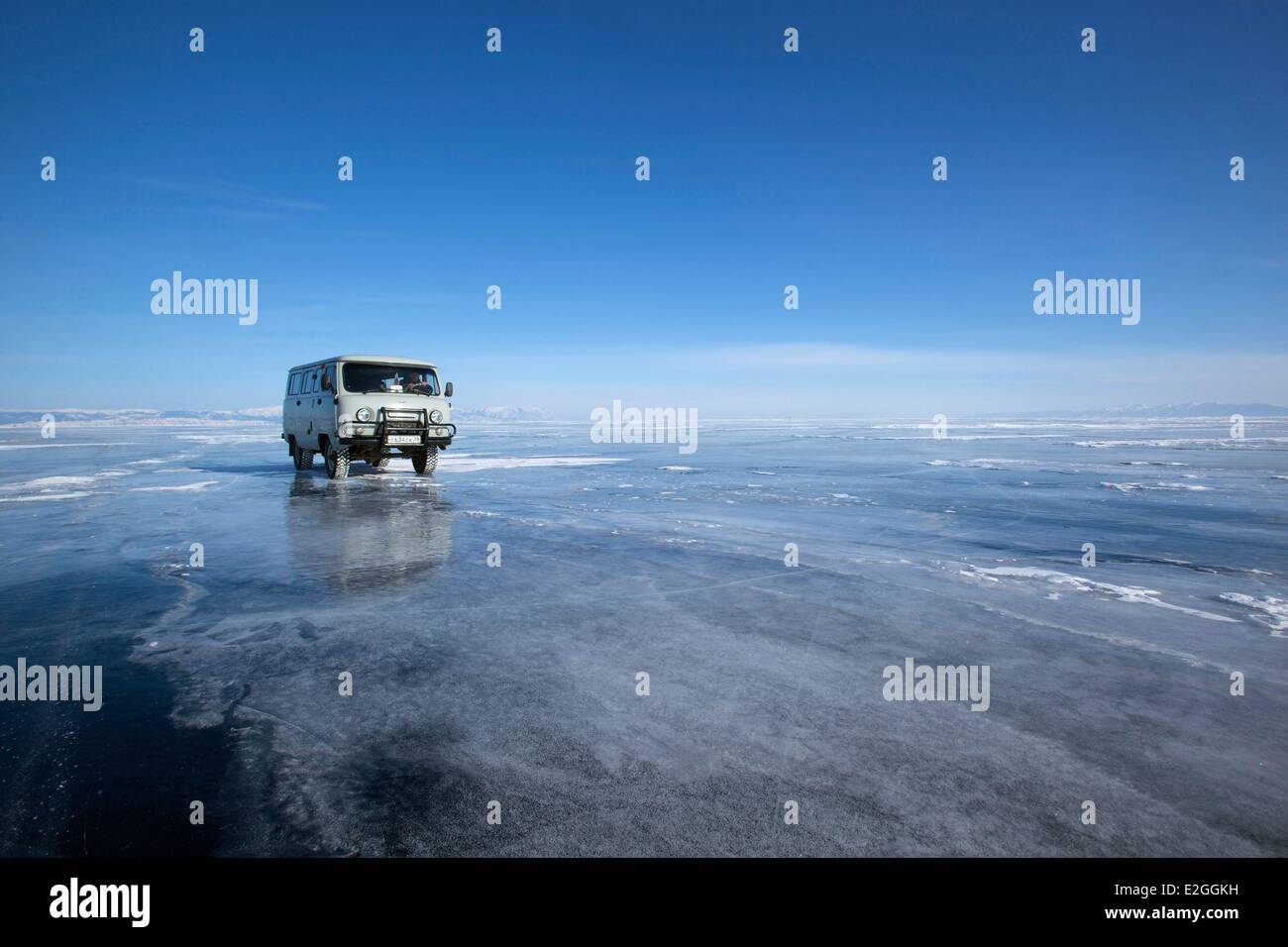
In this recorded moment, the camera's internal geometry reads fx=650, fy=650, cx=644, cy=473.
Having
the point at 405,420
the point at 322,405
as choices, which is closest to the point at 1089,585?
the point at 405,420

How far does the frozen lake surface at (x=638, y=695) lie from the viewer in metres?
2.46

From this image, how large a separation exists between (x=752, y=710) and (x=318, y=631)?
315 centimetres

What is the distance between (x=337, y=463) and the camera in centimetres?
1395

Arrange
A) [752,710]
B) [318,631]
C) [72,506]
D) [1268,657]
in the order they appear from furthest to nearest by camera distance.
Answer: [72,506] → [318,631] → [1268,657] → [752,710]

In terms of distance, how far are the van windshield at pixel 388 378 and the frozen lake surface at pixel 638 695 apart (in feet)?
16.2

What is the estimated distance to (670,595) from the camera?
5.75 m

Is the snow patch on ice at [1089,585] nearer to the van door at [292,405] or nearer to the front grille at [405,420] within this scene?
the front grille at [405,420]

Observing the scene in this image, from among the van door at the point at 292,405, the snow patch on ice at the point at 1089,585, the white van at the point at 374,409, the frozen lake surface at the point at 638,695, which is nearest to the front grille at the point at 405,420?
the white van at the point at 374,409

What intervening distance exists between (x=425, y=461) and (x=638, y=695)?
13198mm

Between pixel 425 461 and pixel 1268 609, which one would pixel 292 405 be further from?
pixel 1268 609

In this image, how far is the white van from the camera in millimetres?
13188

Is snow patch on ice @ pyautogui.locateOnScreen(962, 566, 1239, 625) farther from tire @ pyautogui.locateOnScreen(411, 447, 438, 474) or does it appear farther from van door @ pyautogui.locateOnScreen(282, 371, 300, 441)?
van door @ pyautogui.locateOnScreen(282, 371, 300, 441)
